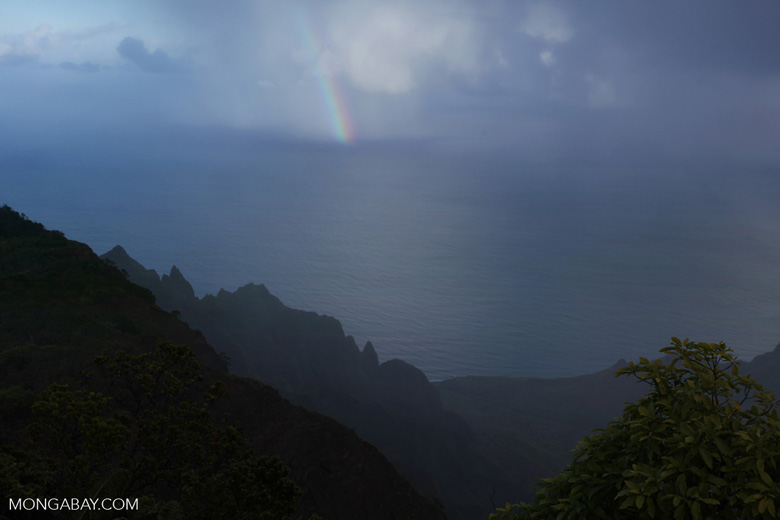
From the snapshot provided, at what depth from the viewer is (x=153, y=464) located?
12852mm

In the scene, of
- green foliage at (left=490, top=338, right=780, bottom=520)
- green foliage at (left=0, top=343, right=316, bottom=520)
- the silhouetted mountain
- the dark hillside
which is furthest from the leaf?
the silhouetted mountain

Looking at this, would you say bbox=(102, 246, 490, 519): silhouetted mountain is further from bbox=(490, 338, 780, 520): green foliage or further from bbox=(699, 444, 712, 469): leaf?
bbox=(699, 444, 712, 469): leaf

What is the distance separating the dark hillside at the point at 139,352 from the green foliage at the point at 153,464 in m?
5.89

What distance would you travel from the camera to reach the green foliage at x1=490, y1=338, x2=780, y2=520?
7.35 metres

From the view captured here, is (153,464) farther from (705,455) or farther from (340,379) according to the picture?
(340,379)

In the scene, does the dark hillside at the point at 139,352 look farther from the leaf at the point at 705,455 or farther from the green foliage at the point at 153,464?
the leaf at the point at 705,455

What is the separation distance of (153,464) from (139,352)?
14515 millimetres

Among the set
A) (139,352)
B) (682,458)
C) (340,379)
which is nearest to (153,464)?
(682,458)

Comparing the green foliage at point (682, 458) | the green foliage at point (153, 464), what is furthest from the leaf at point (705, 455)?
the green foliage at point (153, 464)

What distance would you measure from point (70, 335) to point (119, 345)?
2630mm

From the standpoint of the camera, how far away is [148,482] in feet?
44.2

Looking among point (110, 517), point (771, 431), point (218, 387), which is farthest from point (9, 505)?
point (771, 431)

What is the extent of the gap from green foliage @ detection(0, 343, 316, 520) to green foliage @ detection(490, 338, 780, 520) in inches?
235

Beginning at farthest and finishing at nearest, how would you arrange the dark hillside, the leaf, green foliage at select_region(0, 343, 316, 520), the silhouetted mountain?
the silhouetted mountain, the dark hillside, green foliage at select_region(0, 343, 316, 520), the leaf
